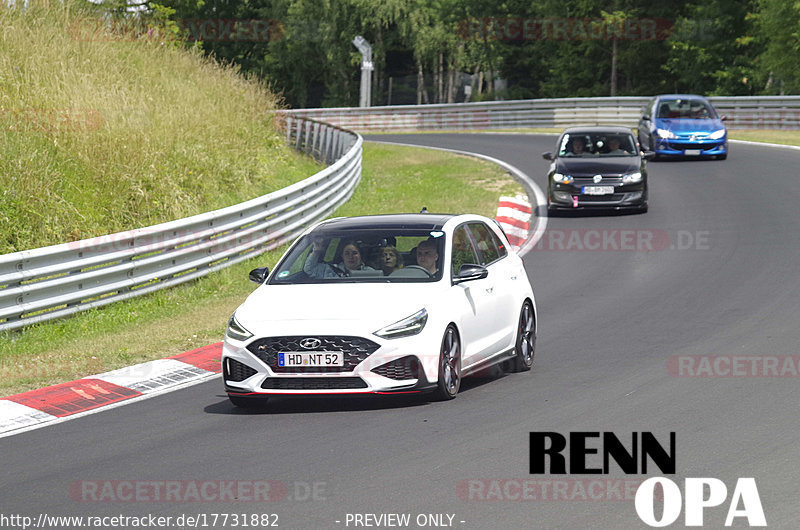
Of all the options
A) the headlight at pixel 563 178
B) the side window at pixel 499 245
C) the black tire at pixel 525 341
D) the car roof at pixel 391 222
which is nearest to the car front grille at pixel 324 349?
the car roof at pixel 391 222

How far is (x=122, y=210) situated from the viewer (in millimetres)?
19125

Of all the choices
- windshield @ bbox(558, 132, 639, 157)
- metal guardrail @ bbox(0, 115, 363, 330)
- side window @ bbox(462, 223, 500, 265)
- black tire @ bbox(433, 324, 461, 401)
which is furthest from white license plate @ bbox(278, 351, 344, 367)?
windshield @ bbox(558, 132, 639, 157)

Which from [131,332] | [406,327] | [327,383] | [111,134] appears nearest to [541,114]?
[111,134]

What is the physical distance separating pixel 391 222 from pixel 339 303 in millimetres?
1444

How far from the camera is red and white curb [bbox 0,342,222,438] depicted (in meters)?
9.80

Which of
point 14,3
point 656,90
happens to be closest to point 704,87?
point 656,90

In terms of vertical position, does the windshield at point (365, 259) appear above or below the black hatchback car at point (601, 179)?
above

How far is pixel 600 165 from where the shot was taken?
23.2 m

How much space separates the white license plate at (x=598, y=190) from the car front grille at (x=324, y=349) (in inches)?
561

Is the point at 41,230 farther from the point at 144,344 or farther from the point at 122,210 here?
the point at 144,344

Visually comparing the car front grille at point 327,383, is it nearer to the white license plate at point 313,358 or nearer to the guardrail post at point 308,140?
the white license plate at point 313,358

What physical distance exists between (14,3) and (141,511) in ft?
71.7

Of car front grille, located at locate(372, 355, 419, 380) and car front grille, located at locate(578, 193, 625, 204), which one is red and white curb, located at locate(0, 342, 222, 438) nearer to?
car front grille, located at locate(372, 355, 419, 380)

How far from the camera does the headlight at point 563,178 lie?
75.8 feet
